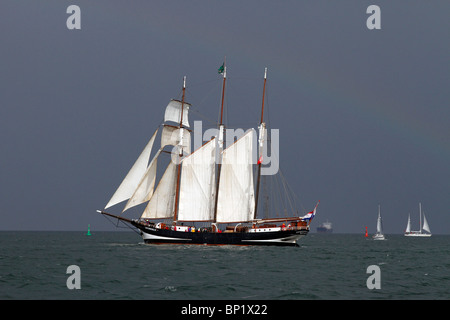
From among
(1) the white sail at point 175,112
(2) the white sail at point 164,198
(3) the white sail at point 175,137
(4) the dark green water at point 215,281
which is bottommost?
(4) the dark green water at point 215,281

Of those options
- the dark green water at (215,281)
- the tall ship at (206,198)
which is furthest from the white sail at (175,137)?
the dark green water at (215,281)

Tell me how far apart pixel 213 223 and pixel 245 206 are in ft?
17.1

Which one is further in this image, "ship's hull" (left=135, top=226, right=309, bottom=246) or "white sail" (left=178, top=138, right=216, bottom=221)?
"white sail" (left=178, top=138, right=216, bottom=221)

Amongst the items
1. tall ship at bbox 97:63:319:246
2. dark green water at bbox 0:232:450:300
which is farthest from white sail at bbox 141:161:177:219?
dark green water at bbox 0:232:450:300

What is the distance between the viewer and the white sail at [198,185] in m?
76.8

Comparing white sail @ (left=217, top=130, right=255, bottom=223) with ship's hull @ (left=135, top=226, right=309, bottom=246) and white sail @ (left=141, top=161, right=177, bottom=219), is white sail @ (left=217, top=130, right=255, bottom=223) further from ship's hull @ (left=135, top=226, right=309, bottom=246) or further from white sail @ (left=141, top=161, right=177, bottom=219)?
white sail @ (left=141, top=161, right=177, bottom=219)

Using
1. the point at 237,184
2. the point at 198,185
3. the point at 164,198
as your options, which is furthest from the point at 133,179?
the point at 237,184

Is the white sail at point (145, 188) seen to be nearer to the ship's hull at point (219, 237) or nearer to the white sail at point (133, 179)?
the white sail at point (133, 179)

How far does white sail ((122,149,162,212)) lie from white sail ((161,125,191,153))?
427 cm

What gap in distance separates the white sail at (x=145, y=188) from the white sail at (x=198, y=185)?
4387mm

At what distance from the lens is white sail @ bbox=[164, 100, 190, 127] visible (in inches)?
3145
